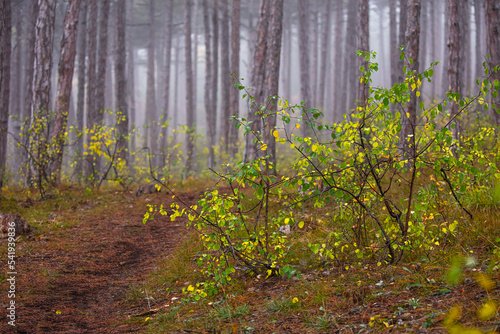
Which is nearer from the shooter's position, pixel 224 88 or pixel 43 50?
pixel 43 50

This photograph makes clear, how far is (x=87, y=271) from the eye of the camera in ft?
15.8

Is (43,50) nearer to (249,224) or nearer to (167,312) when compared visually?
(249,224)

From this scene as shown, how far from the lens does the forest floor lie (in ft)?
9.38

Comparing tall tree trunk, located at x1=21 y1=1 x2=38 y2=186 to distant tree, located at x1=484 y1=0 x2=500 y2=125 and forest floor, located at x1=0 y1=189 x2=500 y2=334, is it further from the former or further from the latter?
distant tree, located at x1=484 y1=0 x2=500 y2=125

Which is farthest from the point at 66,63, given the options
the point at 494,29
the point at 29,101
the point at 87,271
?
the point at 494,29

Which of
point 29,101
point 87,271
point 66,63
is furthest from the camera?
point 29,101

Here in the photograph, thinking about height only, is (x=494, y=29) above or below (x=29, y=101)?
above

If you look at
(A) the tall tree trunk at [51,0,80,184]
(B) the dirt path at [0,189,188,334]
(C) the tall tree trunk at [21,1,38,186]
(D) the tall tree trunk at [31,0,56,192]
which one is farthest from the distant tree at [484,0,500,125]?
(D) the tall tree trunk at [31,0,56,192]

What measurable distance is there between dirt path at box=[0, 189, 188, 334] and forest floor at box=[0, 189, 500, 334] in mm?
11

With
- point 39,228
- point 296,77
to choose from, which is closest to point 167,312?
point 39,228

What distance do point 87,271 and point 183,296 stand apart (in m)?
1.47

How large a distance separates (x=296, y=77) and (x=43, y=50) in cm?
5306

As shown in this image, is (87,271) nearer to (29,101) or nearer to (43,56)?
(43,56)

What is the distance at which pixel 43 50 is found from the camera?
10352 millimetres
